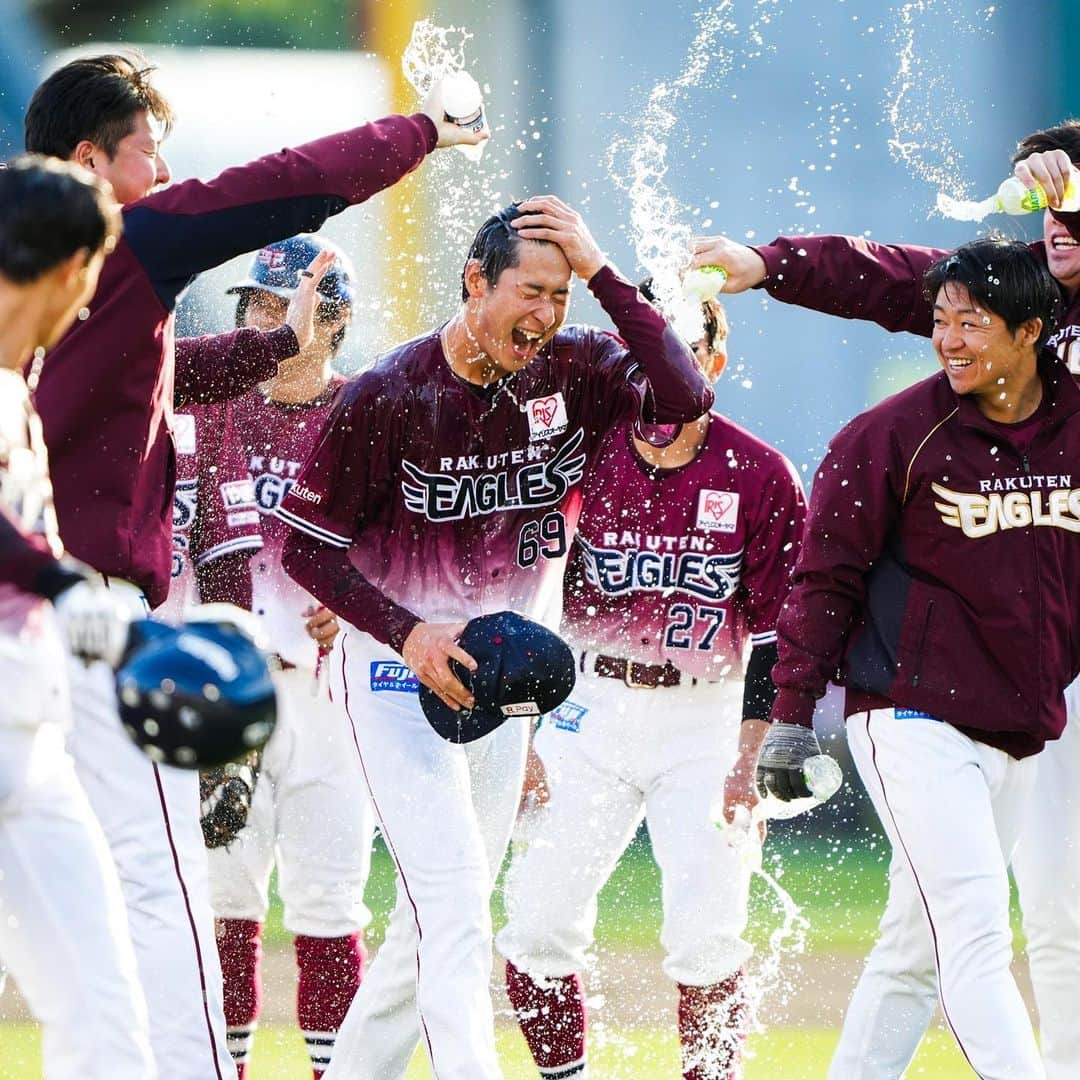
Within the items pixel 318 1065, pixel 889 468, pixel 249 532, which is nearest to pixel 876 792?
pixel 889 468

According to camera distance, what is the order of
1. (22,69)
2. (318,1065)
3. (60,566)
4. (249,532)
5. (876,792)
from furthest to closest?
(22,69)
(249,532)
(318,1065)
(876,792)
(60,566)

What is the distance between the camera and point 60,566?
293cm

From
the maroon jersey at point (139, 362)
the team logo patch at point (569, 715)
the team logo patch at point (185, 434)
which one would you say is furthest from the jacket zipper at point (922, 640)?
the team logo patch at point (185, 434)

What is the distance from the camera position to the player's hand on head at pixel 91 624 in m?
2.89

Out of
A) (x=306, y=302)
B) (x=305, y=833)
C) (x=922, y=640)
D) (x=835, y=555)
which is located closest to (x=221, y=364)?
(x=306, y=302)

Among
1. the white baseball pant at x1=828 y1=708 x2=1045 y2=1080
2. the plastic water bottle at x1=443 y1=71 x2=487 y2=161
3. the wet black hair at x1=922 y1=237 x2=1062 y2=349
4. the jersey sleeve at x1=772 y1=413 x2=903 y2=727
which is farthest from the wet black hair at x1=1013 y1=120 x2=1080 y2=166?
the white baseball pant at x1=828 y1=708 x2=1045 y2=1080

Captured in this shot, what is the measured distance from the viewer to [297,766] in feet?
19.7

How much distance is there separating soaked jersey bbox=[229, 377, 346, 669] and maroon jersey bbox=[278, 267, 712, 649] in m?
1.19

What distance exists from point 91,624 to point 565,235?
2170 millimetres

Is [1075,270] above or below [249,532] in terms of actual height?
above

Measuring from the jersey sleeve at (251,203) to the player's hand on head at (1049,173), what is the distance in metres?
1.60

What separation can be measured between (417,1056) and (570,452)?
244 cm

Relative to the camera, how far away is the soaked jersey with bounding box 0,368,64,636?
10.5ft

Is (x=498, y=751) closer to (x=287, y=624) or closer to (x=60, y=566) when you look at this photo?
(x=287, y=624)
